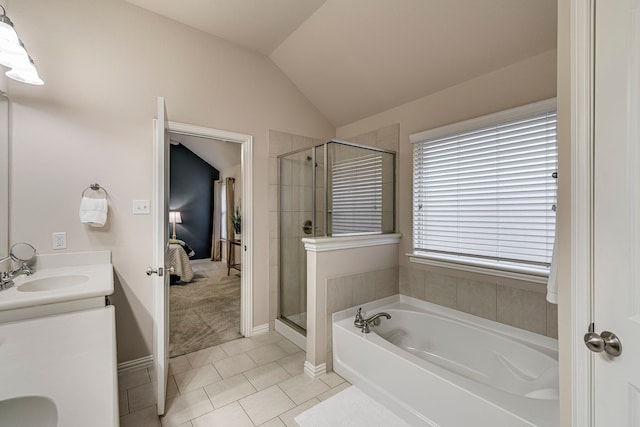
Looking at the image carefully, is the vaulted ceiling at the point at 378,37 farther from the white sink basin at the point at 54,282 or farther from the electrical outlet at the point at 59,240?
→ the white sink basin at the point at 54,282

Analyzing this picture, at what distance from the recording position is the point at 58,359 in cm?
119

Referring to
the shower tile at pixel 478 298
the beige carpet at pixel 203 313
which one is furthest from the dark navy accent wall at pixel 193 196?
the shower tile at pixel 478 298

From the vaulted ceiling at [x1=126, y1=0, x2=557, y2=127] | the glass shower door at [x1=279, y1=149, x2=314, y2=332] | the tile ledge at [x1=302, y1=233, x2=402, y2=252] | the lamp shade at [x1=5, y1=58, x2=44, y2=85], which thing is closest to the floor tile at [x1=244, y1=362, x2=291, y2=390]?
the glass shower door at [x1=279, y1=149, x2=314, y2=332]

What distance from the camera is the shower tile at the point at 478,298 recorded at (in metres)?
2.09

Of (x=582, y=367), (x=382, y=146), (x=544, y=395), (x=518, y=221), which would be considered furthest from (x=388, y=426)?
(x=382, y=146)

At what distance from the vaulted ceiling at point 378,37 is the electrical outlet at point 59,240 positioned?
6.03 feet

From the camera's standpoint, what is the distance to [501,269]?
6.59 feet

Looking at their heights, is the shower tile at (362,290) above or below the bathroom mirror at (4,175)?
below

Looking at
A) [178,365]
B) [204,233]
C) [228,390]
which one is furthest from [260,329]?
[204,233]

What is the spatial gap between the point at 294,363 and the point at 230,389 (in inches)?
21.4

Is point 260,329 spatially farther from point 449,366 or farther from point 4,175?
point 4,175

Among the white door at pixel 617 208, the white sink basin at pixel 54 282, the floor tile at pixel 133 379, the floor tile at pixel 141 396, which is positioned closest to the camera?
the white door at pixel 617 208

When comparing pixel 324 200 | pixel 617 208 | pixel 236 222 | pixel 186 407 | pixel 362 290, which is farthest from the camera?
pixel 236 222

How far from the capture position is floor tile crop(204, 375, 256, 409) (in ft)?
6.10
